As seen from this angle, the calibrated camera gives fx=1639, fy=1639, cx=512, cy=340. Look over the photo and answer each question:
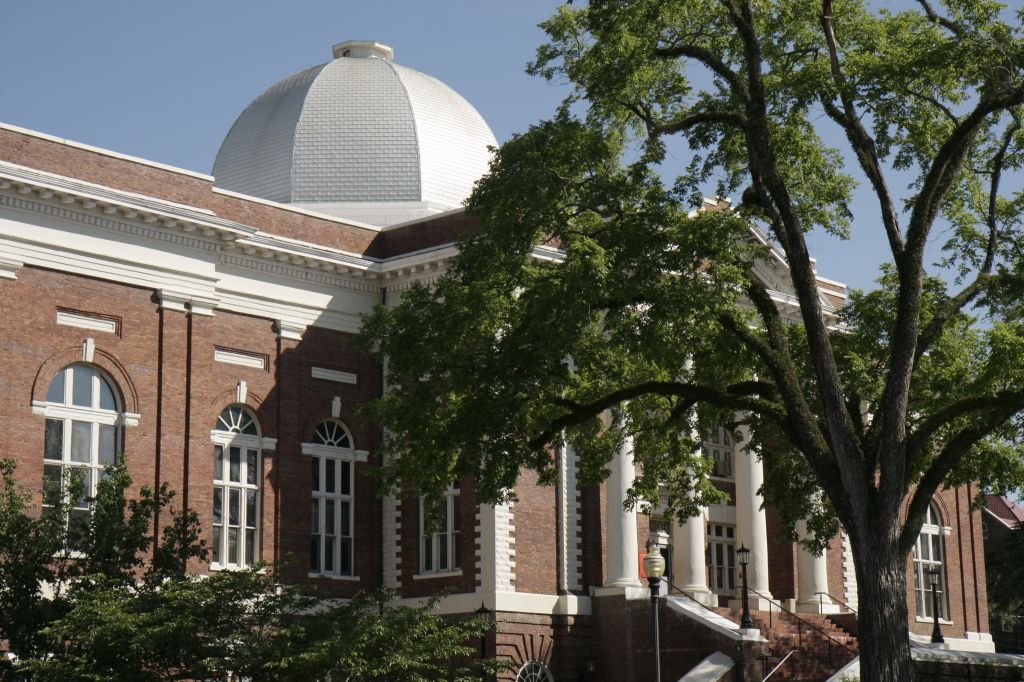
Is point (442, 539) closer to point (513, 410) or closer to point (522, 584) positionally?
point (522, 584)

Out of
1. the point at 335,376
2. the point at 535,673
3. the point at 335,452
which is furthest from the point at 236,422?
the point at 535,673

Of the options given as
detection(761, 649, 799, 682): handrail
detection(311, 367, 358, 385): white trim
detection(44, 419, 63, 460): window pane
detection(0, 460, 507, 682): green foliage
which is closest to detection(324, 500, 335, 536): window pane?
detection(311, 367, 358, 385): white trim

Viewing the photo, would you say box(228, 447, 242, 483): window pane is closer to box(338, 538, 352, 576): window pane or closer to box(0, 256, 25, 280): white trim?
box(338, 538, 352, 576): window pane

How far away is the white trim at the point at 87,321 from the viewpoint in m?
35.2

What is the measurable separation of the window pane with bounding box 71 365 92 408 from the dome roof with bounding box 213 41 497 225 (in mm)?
11625

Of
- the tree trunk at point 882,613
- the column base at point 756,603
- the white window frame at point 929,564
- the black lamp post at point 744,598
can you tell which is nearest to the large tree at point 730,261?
the tree trunk at point 882,613

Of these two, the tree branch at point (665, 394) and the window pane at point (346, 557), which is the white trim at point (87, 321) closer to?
the window pane at point (346, 557)

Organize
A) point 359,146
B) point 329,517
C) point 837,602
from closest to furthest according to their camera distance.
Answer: point 329,517 < point 837,602 < point 359,146

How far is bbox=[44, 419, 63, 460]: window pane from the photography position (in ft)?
114

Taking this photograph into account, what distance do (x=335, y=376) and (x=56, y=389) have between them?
757cm

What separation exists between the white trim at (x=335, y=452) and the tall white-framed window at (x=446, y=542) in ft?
6.84

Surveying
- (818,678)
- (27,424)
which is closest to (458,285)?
(27,424)

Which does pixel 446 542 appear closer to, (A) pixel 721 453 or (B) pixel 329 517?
(B) pixel 329 517

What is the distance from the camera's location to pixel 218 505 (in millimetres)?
37594
